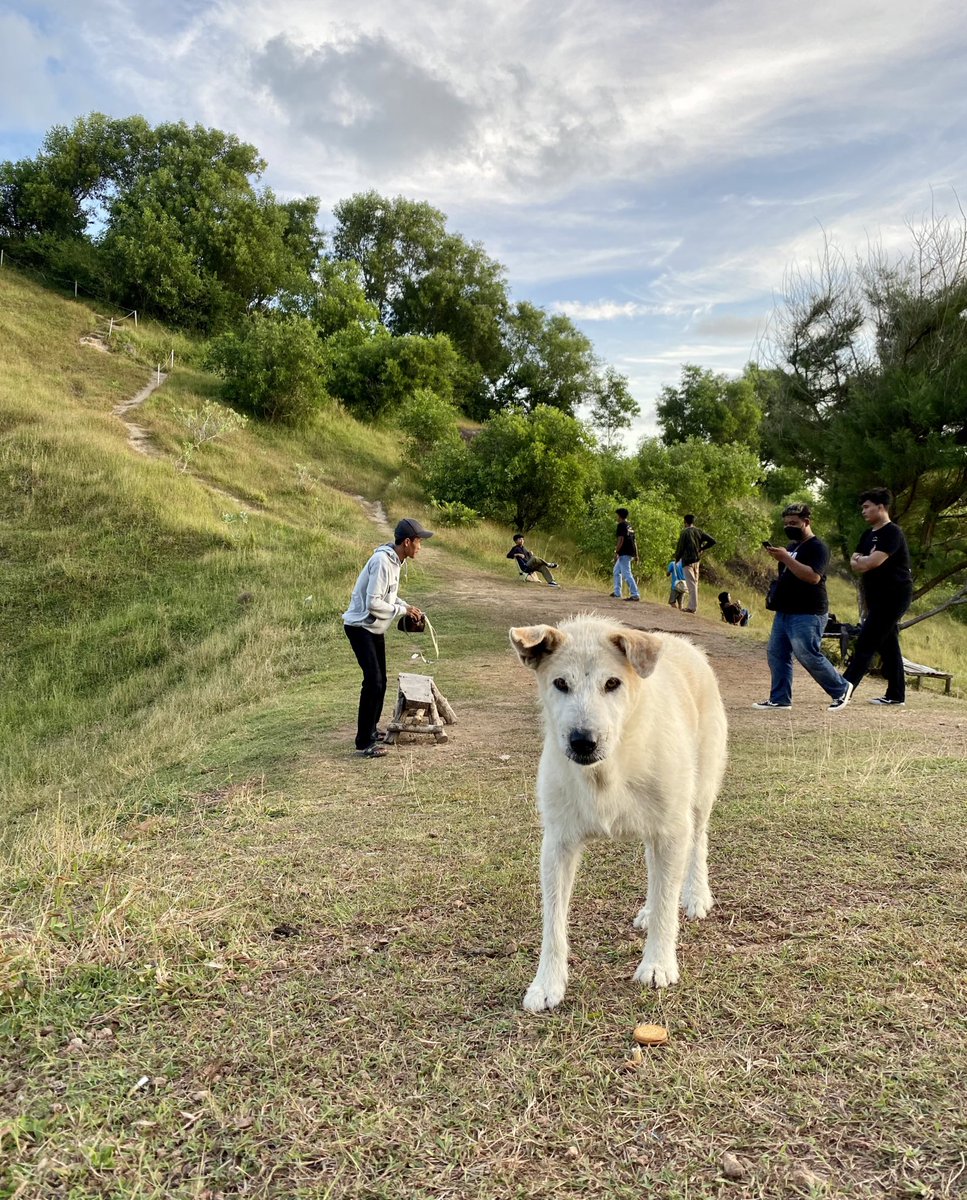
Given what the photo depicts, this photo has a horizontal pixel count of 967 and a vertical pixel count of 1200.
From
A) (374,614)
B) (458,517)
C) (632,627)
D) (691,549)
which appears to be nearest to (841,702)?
(632,627)

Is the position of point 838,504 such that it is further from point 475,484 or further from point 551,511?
point 475,484

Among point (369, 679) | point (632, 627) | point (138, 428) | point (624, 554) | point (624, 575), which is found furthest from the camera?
point (138, 428)

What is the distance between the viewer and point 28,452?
23609 mm

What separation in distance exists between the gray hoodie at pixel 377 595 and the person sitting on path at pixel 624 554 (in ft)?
40.6

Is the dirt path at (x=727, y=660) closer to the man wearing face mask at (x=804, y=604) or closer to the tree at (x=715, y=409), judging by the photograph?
the man wearing face mask at (x=804, y=604)

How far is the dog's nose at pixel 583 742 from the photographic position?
281cm

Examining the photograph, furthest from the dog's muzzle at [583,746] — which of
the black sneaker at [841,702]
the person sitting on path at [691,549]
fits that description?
the person sitting on path at [691,549]

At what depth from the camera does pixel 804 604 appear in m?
8.62

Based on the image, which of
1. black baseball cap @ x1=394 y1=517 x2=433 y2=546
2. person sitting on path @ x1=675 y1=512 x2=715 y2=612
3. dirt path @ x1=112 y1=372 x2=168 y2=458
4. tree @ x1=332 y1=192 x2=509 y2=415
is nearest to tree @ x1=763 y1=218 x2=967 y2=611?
person sitting on path @ x1=675 y1=512 x2=715 y2=612

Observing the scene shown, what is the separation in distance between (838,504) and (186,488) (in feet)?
64.8

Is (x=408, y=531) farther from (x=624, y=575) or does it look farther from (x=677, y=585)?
(x=677, y=585)

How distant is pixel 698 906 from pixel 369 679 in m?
4.86

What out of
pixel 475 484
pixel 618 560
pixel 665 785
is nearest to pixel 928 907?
pixel 665 785

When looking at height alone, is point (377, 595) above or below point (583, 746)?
above
